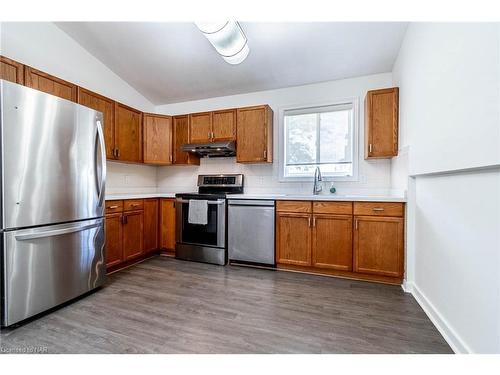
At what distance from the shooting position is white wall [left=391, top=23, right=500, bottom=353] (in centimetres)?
110

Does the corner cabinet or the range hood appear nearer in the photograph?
the corner cabinet

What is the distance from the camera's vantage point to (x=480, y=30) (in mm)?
1140

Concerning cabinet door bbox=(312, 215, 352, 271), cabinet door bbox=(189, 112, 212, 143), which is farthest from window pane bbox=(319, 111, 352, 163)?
cabinet door bbox=(189, 112, 212, 143)

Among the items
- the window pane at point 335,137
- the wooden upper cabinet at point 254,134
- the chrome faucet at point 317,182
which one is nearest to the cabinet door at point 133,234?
the wooden upper cabinet at point 254,134

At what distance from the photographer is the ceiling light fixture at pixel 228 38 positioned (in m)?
2.02

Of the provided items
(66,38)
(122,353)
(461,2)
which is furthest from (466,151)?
(66,38)

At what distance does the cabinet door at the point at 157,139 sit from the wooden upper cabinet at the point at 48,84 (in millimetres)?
1073

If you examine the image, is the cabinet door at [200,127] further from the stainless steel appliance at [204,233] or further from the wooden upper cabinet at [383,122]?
the wooden upper cabinet at [383,122]

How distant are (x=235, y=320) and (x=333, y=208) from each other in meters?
1.54

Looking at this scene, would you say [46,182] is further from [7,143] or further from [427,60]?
[427,60]

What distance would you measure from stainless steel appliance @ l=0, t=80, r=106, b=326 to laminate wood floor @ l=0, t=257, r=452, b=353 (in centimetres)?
22

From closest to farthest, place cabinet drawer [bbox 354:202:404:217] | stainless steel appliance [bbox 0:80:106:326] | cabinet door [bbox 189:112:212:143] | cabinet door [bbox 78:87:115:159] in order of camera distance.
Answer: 1. stainless steel appliance [bbox 0:80:106:326]
2. cabinet drawer [bbox 354:202:404:217]
3. cabinet door [bbox 78:87:115:159]
4. cabinet door [bbox 189:112:212:143]

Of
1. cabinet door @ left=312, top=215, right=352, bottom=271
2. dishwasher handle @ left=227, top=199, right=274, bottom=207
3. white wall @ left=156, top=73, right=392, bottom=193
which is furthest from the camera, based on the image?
white wall @ left=156, top=73, right=392, bottom=193

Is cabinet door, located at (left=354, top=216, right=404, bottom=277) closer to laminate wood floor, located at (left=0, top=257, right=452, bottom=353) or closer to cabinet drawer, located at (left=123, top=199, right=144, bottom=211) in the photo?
laminate wood floor, located at (left=0, top=257, right=452, bottom=353)
